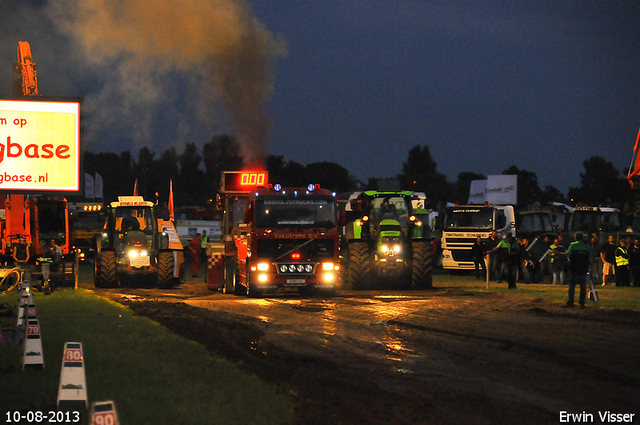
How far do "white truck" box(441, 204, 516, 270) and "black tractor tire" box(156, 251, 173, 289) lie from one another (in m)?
Answer: 12.3

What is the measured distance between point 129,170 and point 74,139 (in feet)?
446

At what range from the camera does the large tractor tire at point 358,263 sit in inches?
978

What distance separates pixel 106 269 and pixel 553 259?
15.5 meters

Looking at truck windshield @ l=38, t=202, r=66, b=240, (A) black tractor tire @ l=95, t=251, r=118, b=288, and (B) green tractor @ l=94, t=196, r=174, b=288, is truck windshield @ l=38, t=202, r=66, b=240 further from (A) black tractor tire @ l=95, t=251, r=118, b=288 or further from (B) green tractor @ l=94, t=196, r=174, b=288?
(A) black tractor tire @ l=95, t=251, r=118, b=288

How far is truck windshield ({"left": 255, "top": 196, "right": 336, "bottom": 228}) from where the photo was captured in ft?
72.4

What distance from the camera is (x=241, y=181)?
26.1m

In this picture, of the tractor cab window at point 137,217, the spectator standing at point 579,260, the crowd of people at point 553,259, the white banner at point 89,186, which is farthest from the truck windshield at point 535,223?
the white banner at point 89,186

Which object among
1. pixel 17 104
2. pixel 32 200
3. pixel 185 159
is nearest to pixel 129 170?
pixel 185 159

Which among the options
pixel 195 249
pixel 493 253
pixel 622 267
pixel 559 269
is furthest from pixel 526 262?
pixel 195 249

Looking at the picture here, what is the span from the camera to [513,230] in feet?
108

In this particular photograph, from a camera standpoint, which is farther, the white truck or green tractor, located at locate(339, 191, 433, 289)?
the white truck

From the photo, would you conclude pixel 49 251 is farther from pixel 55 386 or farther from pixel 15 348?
pixel 55 386

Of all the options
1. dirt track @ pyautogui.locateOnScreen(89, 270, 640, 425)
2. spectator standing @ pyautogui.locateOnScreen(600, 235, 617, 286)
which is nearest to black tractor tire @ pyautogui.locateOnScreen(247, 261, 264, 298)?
dirt track @ pyautogui.locateOnScreen(89, 270, 640, 425)

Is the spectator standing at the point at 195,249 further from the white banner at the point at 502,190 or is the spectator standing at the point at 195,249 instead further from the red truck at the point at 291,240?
the white banner at the point at 502,190
